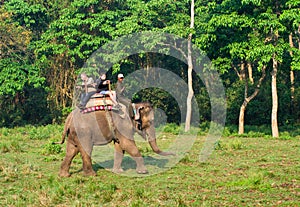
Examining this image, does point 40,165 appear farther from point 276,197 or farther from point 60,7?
point 60,7

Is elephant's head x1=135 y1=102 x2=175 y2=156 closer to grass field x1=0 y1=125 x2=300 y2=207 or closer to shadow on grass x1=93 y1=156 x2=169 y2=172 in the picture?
grass field x1=0 y1=125 x2=300 y2=207

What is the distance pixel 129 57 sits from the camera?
3369 cm

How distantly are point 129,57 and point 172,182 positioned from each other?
2126 centimetres

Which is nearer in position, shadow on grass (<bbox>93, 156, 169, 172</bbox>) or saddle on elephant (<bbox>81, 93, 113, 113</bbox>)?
saddle on elephant (<bbox>81, 93, 113, 113</bbox>)

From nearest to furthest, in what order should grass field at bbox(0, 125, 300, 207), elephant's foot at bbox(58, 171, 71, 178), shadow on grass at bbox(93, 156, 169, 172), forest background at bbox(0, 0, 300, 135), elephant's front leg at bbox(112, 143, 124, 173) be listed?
grass field at bbox(0, 125, 300, 207)
elephant's foot at bbox(58, 171, 71, 178)
elephant's front leg at bbox(112, 143, 124, 173)
shadow on grass at bbox(93, 156, 169, 172)
forest background at bbox(0, 0, 300, 135)

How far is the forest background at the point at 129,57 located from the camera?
1001 inches

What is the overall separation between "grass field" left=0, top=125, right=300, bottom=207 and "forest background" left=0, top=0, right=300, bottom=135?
726cm

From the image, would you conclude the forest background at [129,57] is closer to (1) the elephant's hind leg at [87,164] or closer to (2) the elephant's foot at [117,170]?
(2) the elephant's foot at [117,170]

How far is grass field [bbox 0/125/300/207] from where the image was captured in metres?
10.7

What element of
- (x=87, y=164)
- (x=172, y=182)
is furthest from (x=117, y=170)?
(x=172, y=182)

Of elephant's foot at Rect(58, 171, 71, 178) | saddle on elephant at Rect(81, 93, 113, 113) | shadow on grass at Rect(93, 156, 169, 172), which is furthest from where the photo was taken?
shadow on grass at Rect(93, 156, 169, 172)

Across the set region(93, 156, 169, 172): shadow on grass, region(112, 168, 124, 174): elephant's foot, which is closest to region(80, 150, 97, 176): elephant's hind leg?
region(112, 168, 124, 174): elephant's foot

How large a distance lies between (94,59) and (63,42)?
2948 mm

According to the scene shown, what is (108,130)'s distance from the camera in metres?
Result: 14.5
